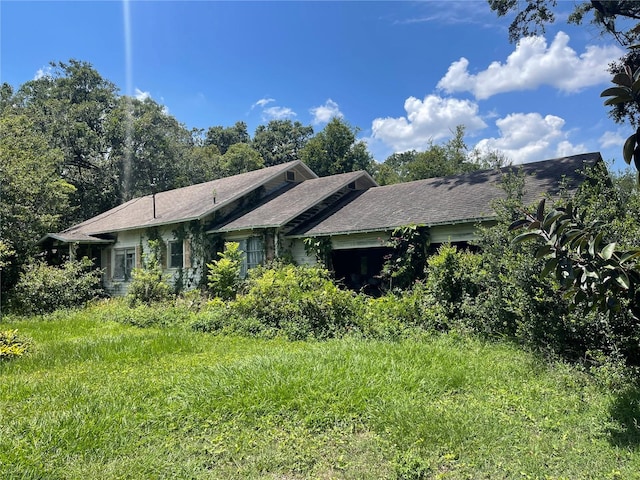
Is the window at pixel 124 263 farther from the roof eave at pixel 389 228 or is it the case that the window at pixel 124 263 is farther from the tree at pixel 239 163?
the tree at pixel 239 163

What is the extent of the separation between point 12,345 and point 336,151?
3606 cm

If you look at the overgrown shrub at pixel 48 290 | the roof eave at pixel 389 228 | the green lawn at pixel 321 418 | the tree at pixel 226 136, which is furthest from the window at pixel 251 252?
the tree at pixel 226 136

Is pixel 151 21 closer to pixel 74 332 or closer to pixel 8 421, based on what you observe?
pixel 74 332

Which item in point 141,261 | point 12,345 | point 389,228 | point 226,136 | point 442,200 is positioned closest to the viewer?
point 12,345

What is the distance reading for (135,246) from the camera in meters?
19.5

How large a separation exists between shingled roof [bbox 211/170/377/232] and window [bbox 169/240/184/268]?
2.05m

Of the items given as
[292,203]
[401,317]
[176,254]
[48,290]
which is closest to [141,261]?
[176,254]

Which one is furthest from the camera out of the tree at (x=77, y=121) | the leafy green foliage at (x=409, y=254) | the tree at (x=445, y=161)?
the tree at (x=445, y=161)

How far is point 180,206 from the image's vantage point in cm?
1995

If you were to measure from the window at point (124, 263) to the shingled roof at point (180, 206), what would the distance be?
114 cm

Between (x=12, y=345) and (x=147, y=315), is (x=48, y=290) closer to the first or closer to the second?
(x=147, y=315)

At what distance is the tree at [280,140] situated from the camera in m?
51.6

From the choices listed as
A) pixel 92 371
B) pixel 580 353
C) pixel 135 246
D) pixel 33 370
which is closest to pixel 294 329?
pixel 92 371

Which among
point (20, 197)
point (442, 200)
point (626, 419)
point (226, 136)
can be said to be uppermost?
point (226, 136)
